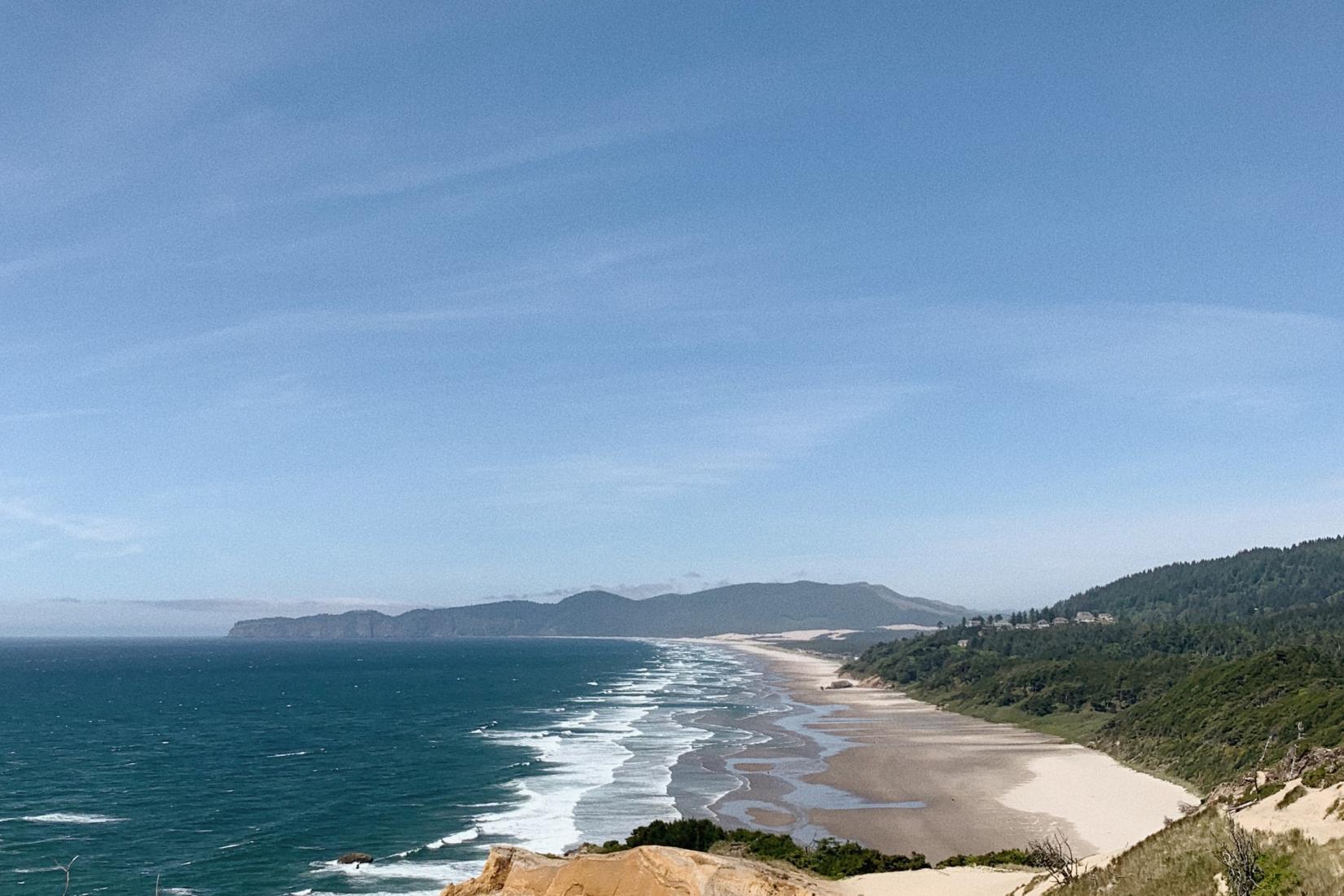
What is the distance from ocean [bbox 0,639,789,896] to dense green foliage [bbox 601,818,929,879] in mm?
7514

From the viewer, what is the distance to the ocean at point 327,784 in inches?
2069

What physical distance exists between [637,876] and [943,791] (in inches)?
2151

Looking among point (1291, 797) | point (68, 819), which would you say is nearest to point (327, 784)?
point (68, 819)

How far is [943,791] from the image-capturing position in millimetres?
74062

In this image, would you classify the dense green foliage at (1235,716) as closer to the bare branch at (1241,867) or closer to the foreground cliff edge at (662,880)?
the foreground cliff edge at (662,880)

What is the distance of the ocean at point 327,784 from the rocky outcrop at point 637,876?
72.3ft

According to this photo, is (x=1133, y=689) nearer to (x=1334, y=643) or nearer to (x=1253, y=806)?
(x=1334, y=643)

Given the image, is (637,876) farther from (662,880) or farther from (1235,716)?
(1235,716)

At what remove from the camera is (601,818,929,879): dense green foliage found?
132 feet

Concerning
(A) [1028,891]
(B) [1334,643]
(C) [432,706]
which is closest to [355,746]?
(C) [432,706]

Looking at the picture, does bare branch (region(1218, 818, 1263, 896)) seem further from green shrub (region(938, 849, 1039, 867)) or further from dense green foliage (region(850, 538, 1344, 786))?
green shrub (region(938, 849, 1039, 867))

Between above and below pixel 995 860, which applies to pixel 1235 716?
below

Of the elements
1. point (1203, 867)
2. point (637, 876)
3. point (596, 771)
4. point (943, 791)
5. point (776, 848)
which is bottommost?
point (943, 791)

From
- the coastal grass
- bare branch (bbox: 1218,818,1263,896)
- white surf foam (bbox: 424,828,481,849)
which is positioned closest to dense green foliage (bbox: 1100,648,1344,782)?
the coastal grass
